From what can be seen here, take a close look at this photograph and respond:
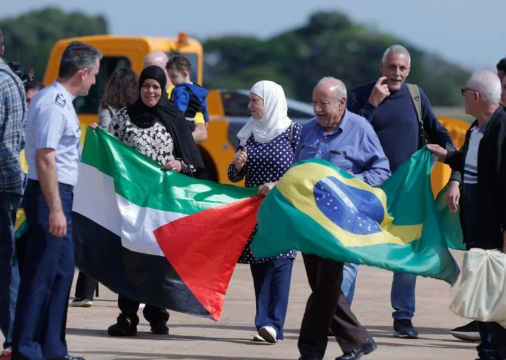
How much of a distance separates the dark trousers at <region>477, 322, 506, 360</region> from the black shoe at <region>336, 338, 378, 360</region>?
25.0 inches

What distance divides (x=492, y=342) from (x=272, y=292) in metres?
1.84

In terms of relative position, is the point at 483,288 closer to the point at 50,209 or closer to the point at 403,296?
the point at 403,296

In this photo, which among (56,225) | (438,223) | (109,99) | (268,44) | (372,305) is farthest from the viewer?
(268,44)

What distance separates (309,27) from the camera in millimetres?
126250

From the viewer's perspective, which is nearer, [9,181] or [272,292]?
[9,181]

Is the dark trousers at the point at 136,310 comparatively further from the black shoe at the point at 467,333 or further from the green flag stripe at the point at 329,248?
the black shoe at the point at 467,333

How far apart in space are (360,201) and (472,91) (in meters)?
1.03

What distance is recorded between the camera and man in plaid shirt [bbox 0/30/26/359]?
23.2 feet

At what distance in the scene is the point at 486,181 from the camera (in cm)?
704

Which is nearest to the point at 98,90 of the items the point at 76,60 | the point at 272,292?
the point at 272,292

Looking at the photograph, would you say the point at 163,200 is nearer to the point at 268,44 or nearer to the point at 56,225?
the point at 56,225

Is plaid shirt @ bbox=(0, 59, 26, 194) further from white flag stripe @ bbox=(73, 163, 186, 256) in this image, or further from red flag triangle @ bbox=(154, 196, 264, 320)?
red flag triangle @ bbox=(154, 196, 264, 320)

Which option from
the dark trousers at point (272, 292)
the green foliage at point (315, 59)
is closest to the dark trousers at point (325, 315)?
the dark trousers at point (272, 292)

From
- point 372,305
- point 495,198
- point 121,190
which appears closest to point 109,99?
point 121,190
